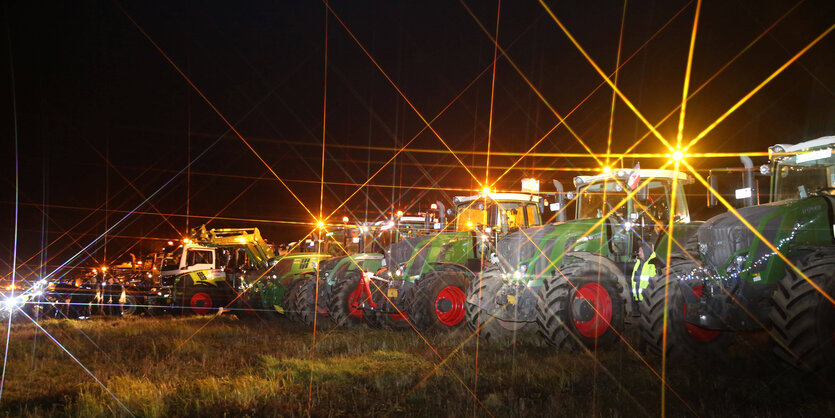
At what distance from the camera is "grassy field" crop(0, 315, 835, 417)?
6.40 m

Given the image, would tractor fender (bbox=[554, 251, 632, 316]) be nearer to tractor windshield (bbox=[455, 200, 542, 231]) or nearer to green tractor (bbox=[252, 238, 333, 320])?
tractor windshield (bbox=[455, 200, 542, 231])

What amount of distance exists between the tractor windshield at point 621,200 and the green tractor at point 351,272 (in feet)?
13.5

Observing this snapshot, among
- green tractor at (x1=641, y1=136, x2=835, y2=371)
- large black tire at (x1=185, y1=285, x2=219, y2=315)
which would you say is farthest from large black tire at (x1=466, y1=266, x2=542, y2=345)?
large black tire at (x1=185, y1=285, x2=219, y2=315)

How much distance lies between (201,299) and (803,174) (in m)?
17.1

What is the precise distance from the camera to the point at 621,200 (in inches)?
427

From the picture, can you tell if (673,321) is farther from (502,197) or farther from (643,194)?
(502,197)

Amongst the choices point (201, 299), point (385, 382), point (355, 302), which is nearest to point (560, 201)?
point (385, 382)

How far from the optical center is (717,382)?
24.0 ft

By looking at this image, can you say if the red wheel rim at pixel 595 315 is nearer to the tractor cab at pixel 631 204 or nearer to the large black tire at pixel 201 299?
the tractor cab at pixel 631 204

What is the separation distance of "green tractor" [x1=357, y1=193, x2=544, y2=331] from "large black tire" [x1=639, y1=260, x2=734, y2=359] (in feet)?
11.7

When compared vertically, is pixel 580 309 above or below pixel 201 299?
above

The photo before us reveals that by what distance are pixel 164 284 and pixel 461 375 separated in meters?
14.7

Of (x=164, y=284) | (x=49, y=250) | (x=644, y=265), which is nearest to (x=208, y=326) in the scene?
(x=164, y=284)

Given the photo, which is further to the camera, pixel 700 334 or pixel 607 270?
pixel 607 270
